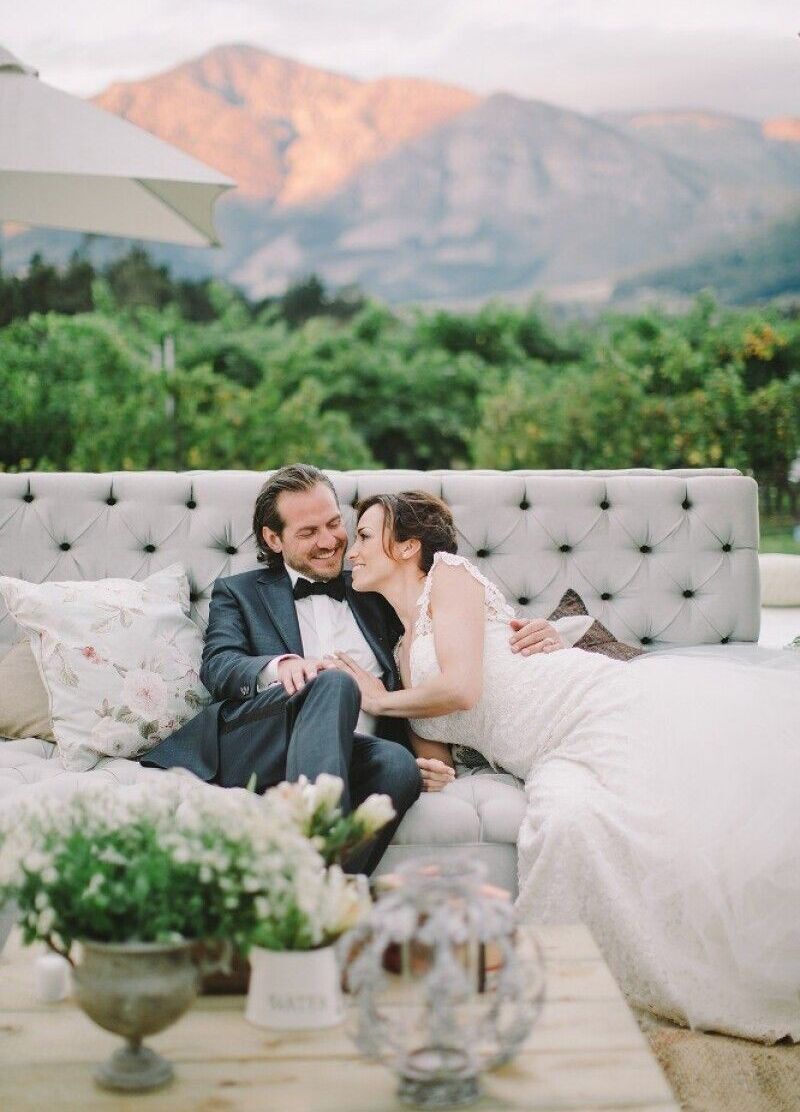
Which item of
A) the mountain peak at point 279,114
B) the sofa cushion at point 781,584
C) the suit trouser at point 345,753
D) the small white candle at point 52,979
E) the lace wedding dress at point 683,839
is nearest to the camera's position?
the small white candle at point 52,979

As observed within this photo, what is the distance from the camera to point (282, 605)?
2.59 meters

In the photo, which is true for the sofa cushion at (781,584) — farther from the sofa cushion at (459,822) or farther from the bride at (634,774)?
the sofa cushion at (459,822)

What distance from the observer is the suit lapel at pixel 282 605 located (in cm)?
255

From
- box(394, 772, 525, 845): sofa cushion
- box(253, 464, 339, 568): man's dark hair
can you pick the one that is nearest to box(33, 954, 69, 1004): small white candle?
box(394, 772, 525, 845): sofa cushion

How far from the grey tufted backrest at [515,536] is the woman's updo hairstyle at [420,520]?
158 millimetres

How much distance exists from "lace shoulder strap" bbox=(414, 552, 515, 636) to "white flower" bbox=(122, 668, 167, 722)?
1.74 ft

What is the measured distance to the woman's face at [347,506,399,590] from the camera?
8.36ft

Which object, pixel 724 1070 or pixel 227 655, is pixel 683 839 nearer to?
pixel 724 1070

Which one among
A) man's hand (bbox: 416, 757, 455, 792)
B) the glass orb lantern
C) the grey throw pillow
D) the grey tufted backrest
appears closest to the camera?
the glass orb lantern

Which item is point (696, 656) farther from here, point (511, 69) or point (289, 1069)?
point (511, 69)

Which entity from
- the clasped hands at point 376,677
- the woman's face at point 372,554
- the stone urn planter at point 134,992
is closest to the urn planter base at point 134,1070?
the stone urn planter at point 134,992

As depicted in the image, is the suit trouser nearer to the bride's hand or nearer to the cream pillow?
the bride's hand

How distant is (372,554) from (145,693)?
21.3 inches

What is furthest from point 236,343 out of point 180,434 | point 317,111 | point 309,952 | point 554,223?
point 309,952
